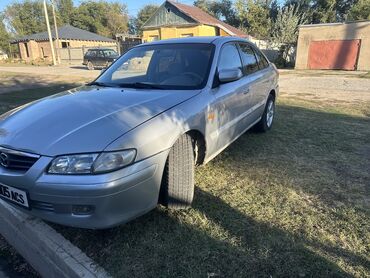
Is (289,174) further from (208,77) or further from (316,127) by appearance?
(316,127)

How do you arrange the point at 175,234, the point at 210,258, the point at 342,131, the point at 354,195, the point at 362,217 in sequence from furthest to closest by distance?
the point at 342,131 → the point at 354,195 → the point at 362,217 → the point at 175,234 → the point at 210,258

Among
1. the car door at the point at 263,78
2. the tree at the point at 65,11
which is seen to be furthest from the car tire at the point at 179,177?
the tree at the point at 65,11

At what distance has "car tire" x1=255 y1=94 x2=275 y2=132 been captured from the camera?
5625 mm

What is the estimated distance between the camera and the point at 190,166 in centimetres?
306

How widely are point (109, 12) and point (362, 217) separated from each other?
7362 centimetres

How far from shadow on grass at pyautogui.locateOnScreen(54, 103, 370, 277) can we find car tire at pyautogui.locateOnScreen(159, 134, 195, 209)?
183 mm

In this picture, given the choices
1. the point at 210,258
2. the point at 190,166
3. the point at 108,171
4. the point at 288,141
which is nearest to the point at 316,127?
the point at 288,141

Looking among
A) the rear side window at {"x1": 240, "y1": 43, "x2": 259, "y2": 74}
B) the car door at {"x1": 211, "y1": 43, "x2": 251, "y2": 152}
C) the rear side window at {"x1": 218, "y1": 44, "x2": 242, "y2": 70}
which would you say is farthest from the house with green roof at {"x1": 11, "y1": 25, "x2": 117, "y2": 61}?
the car door at {"x1": 211, "y1": 43, "x2": 251, "y2": 152}

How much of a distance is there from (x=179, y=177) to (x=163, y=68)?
5.14 ft

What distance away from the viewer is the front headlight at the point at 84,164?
231cm

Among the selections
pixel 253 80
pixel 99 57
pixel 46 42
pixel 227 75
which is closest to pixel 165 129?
pixel 227 75

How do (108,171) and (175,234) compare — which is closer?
(108,171)

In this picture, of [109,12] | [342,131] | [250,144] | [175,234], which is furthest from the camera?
[109,12]

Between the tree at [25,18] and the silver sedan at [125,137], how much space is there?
7195 centimetres
